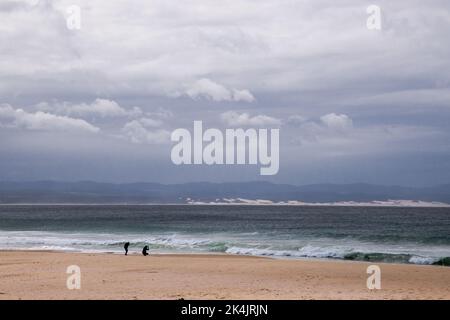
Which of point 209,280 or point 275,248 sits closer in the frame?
point 209,280

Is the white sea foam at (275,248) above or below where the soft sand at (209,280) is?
below

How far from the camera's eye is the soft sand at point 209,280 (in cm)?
1911

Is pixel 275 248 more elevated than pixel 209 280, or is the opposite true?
pixel 209 280

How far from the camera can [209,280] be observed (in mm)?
23375

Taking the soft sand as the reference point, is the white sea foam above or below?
below

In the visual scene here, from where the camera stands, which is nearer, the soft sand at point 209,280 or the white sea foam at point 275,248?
the soft sand at point 209,280

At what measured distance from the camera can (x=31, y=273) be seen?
83.4ft

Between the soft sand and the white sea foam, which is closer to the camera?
the soft sand

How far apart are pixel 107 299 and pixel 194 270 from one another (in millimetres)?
10011

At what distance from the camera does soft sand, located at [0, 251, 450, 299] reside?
62.7ft
